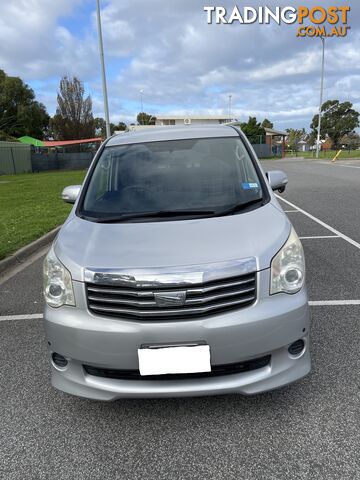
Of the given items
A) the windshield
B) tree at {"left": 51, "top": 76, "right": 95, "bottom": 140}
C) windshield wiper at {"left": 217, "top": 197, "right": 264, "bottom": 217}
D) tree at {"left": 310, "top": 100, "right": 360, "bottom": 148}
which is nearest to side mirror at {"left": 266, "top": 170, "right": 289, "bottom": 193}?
the windshield

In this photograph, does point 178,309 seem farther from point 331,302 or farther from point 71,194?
point 331,302

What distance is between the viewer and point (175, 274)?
223 centimetres

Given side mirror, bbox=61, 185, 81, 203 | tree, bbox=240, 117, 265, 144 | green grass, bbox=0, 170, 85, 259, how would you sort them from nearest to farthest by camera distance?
side mirror, bbox=61, 185, 81, 203, green grass, bbox=0, 170, 85, 259, tree, bbox=240, 117, 265, 144

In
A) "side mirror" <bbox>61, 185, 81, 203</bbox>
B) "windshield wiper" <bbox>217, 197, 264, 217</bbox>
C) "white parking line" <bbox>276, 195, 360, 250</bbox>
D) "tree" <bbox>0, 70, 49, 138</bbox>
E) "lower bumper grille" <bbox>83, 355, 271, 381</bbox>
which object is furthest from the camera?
"tree" <bbox>0, 70, 49, 138</bbox>

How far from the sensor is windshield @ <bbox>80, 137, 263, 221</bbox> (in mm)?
3088

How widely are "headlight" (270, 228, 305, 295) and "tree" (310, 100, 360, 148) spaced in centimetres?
8593

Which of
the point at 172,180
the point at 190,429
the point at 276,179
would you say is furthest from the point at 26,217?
the point at 190,429

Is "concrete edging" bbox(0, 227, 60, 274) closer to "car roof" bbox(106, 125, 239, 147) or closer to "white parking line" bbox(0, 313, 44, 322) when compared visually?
"white parking line" bbox(0, 313, 44, 322)

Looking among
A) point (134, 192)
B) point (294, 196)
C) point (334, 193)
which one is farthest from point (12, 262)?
point (334, 193)

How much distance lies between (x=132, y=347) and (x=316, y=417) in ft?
4.02

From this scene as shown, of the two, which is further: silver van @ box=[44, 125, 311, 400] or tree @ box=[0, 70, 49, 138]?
tree @ box=[0, 70, 49, 138]

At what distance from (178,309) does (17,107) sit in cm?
5631

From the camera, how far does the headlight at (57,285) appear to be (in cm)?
243

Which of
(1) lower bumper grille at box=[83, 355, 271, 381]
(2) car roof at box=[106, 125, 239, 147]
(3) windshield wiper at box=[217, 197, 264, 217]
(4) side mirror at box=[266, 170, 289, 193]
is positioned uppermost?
(2) car roof at box=[106, 125, 239, 147]
